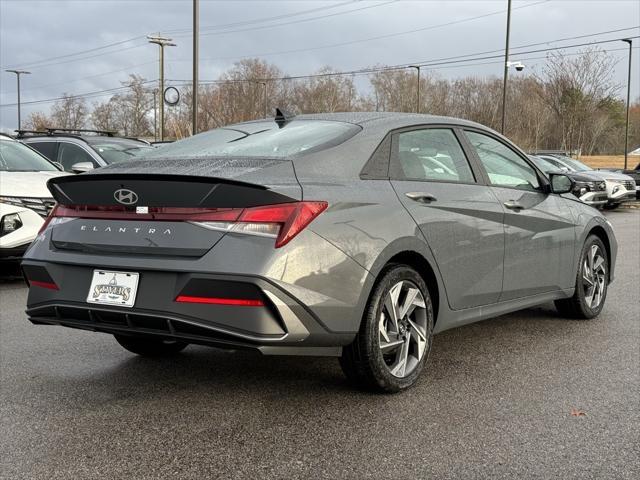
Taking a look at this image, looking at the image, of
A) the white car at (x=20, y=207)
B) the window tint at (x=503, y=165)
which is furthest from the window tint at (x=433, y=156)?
the white car at (x=20, y=207)

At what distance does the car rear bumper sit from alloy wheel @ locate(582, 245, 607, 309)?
3.11 m

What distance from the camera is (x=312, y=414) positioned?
3.62 meters

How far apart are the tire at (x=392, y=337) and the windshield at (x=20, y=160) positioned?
253 inches

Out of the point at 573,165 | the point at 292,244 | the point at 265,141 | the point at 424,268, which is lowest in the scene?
the point at 424,268

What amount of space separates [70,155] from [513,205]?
28.5 feet

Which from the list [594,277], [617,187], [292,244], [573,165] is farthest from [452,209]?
[573,165]

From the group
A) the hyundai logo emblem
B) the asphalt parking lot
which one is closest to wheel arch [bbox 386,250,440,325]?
the asphalt parking lot

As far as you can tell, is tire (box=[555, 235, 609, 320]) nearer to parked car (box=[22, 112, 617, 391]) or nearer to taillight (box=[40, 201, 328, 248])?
parked car (box=[22, 112, 617, 391])

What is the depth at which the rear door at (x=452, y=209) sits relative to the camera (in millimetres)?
4102

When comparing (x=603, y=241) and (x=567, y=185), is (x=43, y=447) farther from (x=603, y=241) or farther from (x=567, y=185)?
(x=603, y=241)

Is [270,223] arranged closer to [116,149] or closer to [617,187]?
[116,149]

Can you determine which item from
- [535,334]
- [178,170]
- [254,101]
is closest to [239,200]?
[178,170]

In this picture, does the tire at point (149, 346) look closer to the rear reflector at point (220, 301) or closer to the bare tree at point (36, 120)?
the rear reflector at point (220, 301)

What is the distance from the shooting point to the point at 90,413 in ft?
11.9
